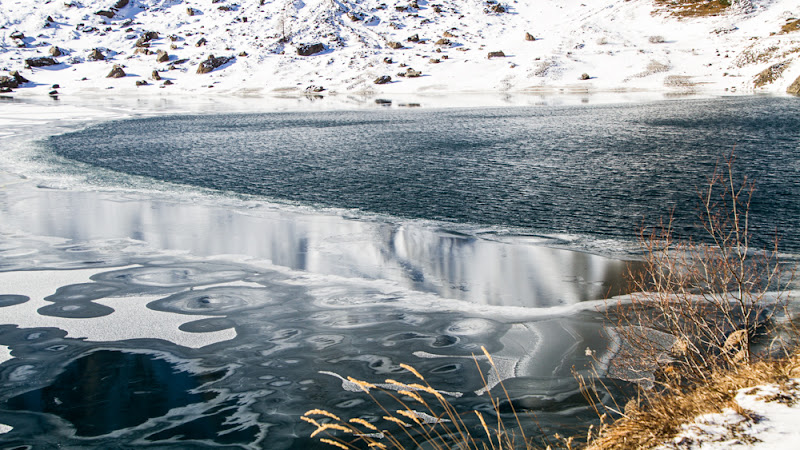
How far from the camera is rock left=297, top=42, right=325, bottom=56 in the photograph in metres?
66.7

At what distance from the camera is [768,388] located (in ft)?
10.6

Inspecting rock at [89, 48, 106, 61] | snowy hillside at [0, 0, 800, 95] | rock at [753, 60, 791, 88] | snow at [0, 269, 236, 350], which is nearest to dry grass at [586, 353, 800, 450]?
snow at [0, 269, 236, 350]

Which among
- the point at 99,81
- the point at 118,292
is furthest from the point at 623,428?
the point at 99,81

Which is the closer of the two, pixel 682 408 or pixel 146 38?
pixel 682 408

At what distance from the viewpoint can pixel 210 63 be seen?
2520 inches

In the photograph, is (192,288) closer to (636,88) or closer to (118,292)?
(118,292)

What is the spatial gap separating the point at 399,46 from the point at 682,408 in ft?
221

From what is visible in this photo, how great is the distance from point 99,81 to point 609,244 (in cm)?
6392

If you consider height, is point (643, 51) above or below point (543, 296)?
above

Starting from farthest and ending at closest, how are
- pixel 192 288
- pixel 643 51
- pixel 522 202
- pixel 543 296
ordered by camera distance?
pixel 643 51 < pixel 522 202 < pixel 192 288 < pixel 543 296

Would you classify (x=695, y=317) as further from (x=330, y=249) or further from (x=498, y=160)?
(x=498, y=160)

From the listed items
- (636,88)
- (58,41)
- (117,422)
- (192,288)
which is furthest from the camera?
(58,41)

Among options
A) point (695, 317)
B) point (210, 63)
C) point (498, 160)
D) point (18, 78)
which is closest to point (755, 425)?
point (695, 317)

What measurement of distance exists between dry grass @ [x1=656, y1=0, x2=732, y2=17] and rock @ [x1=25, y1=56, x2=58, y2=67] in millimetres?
68195
